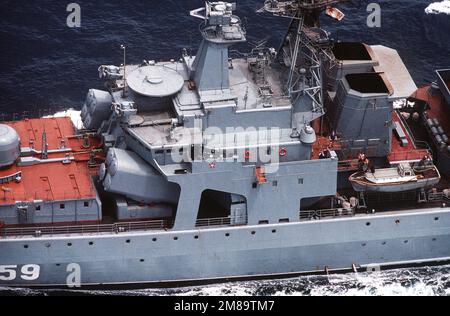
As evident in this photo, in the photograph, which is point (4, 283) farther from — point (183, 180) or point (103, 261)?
point (183, 180)

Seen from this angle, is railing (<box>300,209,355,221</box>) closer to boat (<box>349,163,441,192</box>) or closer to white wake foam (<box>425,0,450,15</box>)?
boat (<box>349,163,441,192</box>)

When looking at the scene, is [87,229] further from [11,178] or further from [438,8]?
[438,8]

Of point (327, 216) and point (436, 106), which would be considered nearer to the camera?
point (327, 216)

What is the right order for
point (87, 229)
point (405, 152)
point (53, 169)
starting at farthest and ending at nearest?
point (405, 152), point (53, 169), point (87, 229)

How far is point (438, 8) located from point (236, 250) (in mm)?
24258

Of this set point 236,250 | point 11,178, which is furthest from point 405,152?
point 11,178

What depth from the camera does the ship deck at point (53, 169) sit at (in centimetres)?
3581

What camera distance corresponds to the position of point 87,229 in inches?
1427

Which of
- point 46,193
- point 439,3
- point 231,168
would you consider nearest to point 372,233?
point 231,168

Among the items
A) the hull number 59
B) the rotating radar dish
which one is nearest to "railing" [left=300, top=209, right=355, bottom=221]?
the rotating radar dish

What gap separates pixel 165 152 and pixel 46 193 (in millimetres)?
4860

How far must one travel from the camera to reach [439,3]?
5503 cm

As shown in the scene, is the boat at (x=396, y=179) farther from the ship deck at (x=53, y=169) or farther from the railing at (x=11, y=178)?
the railing at (x=11, y=178)

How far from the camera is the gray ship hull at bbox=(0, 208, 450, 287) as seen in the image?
36.0m
